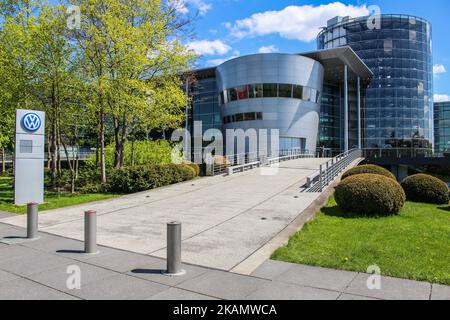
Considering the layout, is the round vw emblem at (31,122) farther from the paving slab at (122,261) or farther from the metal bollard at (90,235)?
the paving slab at (122,261)

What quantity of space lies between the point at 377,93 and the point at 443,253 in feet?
186

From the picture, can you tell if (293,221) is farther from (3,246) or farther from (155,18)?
(155,18)

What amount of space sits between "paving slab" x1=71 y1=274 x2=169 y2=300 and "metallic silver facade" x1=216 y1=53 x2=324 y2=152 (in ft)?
129

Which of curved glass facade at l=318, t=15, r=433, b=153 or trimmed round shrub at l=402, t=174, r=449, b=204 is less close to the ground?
curved glass facade at l=318, t=15, r=433, b=153

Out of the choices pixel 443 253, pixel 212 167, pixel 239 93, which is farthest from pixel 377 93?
pixel 443 253

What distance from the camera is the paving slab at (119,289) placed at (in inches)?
208

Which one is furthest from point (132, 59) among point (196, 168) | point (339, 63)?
point (339, 63)

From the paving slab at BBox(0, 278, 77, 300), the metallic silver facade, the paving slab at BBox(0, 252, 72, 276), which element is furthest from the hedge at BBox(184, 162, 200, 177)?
the metallic silver facade

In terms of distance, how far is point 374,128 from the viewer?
58.2 meters

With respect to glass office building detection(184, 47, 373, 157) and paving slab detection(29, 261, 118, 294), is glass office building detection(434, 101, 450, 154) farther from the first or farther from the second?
paving slab detection(29, 261, 118, 294)

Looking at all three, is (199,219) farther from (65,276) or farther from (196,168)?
(196,168)

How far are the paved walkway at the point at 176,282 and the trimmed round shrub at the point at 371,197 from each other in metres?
5.71

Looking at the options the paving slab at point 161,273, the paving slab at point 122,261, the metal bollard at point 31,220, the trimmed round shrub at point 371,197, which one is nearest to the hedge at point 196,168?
the trimmed round shrub at point 371,197

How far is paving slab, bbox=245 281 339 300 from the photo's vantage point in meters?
5.21
